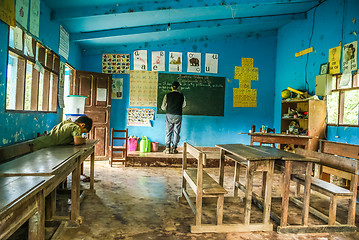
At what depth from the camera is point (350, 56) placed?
4.80 meters

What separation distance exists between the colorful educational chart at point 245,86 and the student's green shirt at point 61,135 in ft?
16.5

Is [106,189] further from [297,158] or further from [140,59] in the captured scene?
[140,59]

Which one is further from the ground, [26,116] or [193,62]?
[193,62]

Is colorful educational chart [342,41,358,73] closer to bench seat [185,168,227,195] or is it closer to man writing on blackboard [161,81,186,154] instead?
man writing on blackboard [161,81,186,154]

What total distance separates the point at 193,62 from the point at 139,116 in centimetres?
212

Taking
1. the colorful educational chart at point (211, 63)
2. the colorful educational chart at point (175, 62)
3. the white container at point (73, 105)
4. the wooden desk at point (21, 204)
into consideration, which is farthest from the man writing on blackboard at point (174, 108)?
the wooden desk at point (21, 204)

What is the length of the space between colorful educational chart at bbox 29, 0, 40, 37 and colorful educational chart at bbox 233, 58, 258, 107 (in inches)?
202

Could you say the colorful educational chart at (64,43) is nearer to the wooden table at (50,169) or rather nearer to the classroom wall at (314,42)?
the wooden table at (50,169)

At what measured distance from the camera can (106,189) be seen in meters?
3.92

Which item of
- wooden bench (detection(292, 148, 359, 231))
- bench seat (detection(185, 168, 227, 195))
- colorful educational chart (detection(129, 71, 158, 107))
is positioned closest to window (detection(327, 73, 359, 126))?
wooden bench (detection(292, 148, 359, 231))

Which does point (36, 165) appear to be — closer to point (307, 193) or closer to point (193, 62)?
point (307, 193)

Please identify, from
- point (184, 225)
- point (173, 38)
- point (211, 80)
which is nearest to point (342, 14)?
point (211, 80)

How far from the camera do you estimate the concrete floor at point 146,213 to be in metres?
2.53

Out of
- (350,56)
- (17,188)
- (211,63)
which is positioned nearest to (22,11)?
(17,188)
